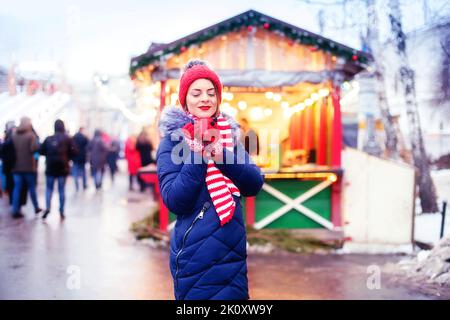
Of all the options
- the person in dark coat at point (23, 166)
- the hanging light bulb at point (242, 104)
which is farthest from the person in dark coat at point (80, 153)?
the hanging light bulb at point (242, 104)

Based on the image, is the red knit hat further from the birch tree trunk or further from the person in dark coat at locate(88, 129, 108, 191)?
the person in dark coat at locate(88, 129, 108, 191)

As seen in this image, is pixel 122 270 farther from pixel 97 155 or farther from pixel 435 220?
pixel 97 155

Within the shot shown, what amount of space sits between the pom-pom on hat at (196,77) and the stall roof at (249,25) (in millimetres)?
4509

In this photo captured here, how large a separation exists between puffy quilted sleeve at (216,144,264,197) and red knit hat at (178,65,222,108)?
13.6 inches

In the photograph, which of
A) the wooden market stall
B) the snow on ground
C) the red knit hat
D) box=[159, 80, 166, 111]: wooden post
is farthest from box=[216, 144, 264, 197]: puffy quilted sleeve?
box=[159, 80, 166, 111]: wooden post

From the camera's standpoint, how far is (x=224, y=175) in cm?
239

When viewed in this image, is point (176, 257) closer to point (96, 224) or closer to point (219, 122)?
point (219, 122)

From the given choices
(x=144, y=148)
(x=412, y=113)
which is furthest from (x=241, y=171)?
(x=144, y=148)

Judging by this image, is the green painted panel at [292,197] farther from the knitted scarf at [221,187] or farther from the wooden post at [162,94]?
the knitted scarf at [221,187]

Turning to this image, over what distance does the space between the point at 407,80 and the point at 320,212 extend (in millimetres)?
3222

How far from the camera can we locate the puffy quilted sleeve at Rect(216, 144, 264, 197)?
2311mm

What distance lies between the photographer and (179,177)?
7.42 ft

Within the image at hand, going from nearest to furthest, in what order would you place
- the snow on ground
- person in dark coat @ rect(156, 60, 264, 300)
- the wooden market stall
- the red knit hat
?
person in dark coat @ rect(156, 60, 264, 300)
the red knit hat
the snow on ground
the wooden market stall

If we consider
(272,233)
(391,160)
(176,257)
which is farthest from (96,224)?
(176,257)
